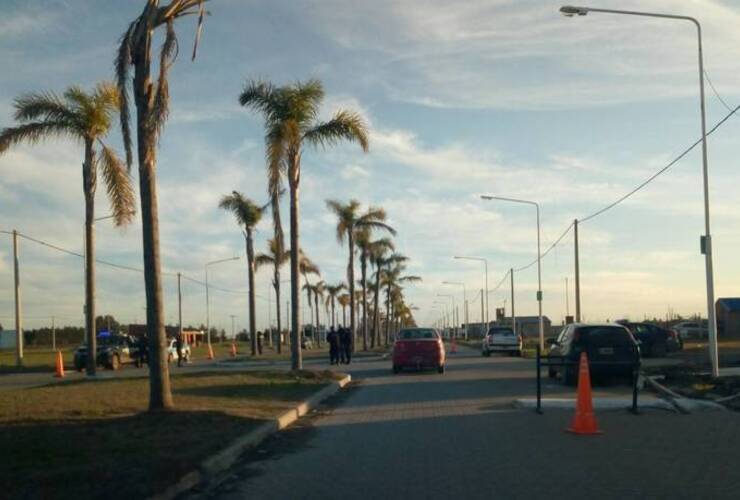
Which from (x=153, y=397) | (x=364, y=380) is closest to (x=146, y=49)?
(x=153, y=397)

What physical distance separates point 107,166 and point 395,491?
19.2 metres

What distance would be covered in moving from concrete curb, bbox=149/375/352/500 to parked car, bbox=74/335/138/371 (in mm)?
21929

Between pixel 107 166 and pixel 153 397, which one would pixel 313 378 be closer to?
pixel 107 166

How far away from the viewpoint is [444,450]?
1207 cm

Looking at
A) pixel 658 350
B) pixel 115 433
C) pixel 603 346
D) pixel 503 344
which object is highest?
pixel 603 346

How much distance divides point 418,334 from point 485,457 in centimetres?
2025

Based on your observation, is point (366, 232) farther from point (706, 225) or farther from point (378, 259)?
point (706, 225)

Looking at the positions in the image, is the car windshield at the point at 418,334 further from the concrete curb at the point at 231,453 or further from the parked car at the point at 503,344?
the parked car at the point at 503,344

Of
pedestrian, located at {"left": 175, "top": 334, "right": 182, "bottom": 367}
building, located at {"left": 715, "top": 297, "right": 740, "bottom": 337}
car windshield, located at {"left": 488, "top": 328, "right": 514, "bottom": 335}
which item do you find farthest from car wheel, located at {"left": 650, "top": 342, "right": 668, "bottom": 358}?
building, located at {"left": 715, "top": 297, "right": 740, "bottom": 337}

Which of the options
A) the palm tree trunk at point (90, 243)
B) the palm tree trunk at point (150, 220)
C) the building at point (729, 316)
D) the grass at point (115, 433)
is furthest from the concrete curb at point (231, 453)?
the building at point (729, 316)

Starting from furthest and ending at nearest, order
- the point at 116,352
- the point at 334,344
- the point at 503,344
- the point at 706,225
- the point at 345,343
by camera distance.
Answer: the point at 503,344
the point at 116,352
the point at 345,343
the point at 334,344
the point at 706,225

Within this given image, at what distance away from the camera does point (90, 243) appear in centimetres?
2975

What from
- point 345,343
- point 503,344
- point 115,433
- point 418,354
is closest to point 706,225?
point 418,354

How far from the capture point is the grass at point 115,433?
360 inches
